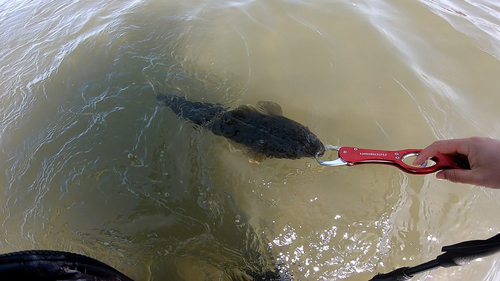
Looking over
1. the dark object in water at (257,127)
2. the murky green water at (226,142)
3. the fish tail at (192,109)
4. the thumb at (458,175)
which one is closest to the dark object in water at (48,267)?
the murky green water at (226,142)

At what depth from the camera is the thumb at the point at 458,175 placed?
215 cm

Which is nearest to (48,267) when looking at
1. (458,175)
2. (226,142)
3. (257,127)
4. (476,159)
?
(226,142)

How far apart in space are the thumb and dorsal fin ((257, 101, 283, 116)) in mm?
2535

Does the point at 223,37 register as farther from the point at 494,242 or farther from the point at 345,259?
the point at 494,242

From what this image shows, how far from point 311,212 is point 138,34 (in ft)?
17.9

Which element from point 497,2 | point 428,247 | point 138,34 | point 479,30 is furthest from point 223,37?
point 497,2

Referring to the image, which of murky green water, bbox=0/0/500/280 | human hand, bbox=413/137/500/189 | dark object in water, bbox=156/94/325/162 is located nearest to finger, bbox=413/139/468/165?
human hand, bbox=413/137/500/189

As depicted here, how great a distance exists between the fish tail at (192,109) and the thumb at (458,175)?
320 cm

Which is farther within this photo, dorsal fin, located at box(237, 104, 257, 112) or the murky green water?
dorsal fin, located at box(237, 104, 257, 112)

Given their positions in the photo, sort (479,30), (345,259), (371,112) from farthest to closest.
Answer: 1. (479,30)
2. (371,112)
3. (345,259)

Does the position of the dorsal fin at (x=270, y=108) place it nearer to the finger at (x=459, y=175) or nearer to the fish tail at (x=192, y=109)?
the fish tail at (x=192, y=109)

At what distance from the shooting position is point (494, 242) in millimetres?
1915

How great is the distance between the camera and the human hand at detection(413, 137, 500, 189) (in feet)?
6.79

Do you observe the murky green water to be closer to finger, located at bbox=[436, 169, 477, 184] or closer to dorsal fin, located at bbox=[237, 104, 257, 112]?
dorsal fin, located at bbox=[237, 104, 257, 112]
